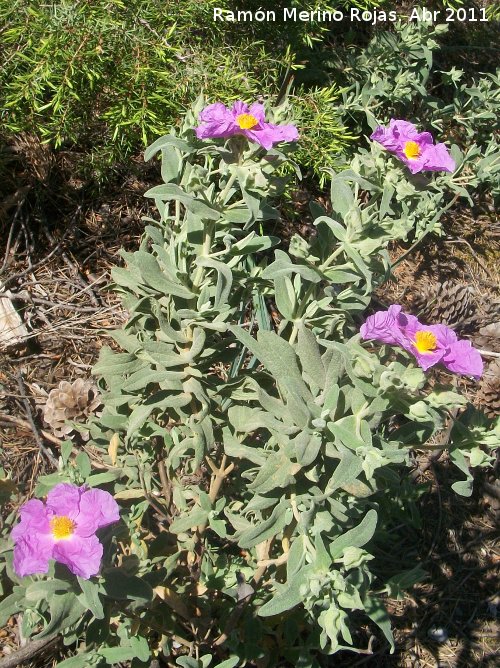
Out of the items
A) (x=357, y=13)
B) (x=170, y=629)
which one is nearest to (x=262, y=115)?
(x=170, y=629)

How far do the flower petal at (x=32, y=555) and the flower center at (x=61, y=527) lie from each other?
2cm

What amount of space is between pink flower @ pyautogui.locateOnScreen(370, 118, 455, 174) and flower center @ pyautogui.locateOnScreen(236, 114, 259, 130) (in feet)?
1.33

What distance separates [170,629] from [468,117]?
2908 millimetres

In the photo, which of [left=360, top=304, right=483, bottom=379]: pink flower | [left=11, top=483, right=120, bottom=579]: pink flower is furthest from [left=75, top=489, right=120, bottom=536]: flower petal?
[left=360, top=304, right=483, bottom=379]: pink flower

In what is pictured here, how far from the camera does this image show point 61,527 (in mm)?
1325

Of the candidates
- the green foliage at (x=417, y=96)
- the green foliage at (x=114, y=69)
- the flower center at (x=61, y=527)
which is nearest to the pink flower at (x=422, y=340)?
the flower center at (x=61, y=527)

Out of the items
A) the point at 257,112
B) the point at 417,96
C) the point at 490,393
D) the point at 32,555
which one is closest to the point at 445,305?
the point at 490,393

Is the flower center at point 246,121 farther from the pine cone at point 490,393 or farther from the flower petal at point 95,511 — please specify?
the pine cone at point 490,393

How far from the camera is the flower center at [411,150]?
1.83 metres

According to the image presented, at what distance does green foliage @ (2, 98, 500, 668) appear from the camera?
146cm

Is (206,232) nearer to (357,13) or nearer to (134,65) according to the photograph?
(134,65)

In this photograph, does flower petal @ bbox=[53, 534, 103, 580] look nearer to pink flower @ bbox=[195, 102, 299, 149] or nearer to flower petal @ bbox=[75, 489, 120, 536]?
flower petal @ bbox=[75, 489, 120, 536]

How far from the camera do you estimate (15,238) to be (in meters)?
3.15

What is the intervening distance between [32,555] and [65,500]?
12 centimetres
